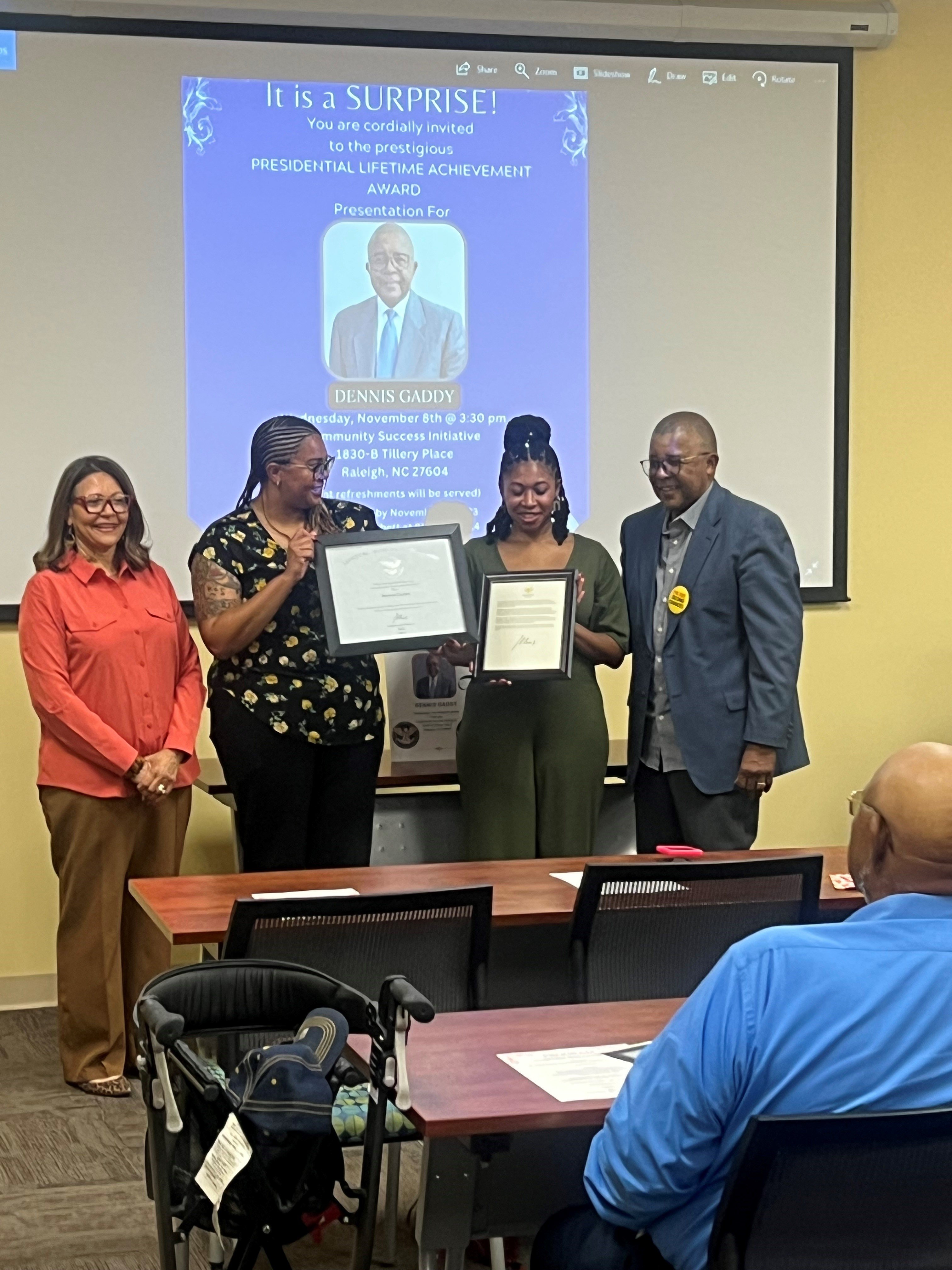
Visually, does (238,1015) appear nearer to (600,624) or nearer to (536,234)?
(600,624)

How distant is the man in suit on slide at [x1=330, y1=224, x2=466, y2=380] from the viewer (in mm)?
5445

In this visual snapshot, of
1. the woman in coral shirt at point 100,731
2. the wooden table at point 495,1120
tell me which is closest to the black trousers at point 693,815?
the woman in coral shirt at point 100,731

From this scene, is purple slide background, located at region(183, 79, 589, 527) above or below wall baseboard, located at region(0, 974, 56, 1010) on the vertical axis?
above

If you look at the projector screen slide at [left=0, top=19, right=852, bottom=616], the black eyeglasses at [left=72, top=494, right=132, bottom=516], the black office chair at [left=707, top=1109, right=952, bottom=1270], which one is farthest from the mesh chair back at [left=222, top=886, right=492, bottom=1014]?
the projector screen slide at [left=0, top=19, right=852, bottom=616]

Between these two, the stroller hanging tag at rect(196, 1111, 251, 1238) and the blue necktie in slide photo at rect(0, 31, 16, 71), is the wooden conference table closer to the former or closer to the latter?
the stroller hanging tag at rect(196, 1111, 251, 1238)

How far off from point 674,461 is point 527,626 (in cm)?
60

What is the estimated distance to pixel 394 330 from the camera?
216 inches

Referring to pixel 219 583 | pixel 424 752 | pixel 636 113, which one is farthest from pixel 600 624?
pixel 636 113

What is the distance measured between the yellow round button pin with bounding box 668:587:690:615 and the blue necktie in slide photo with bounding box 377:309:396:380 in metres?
1.73

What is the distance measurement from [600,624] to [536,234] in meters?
1.86

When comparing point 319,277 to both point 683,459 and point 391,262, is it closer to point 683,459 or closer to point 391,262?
point 391,262

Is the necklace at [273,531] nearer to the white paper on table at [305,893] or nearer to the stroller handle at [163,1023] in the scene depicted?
the white paper on table at [305,893]

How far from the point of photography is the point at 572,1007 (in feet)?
8.04

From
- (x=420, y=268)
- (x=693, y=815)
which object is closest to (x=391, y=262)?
(x=420, y=268)
